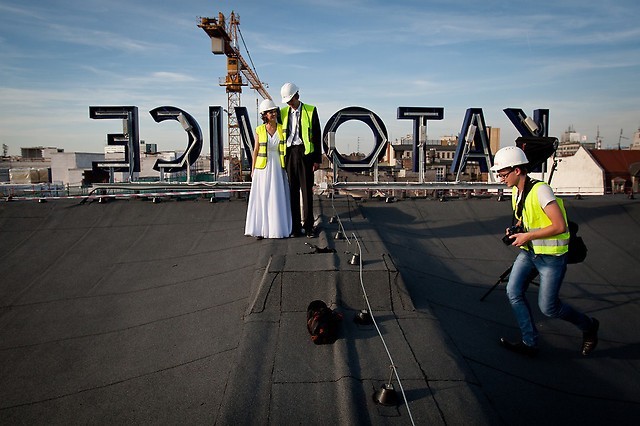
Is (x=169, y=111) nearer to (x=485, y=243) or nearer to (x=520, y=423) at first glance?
(x=485, y=243)

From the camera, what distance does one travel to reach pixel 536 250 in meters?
4.46

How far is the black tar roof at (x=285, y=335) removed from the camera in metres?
3.45

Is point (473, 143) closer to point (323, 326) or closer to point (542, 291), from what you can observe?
point (542, 291)

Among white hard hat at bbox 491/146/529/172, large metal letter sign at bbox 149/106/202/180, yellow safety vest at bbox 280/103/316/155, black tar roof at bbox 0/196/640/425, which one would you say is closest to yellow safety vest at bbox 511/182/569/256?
white hard hat at bbox 491/146/529/172

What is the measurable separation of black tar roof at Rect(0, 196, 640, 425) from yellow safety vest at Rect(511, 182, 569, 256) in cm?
113

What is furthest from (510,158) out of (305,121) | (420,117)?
(420,117)

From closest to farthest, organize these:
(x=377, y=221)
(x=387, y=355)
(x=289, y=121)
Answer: (x=387, y=355)
(x=289, y=121)
(x=377, y=221)

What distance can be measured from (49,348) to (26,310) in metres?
1.51

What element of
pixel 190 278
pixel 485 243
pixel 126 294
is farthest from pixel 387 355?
pixel 485 243

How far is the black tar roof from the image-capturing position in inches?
136

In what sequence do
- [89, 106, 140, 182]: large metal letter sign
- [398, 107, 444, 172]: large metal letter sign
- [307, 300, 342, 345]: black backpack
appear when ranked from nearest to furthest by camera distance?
1. [307, 300, 342, 345]: black backpack
2. [89, 106, 140, 182]: large metal letter sign
3. [398, 107, 444, 172]: large metal letter sign

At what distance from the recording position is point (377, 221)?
392 inches

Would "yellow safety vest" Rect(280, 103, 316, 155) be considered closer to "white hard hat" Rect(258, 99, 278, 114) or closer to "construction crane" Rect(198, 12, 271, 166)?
"white hard hat" Rect(258, 99, 278, 114)

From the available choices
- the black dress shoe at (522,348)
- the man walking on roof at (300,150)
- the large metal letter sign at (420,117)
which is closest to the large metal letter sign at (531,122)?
the large metal letter sign at (420,117)
